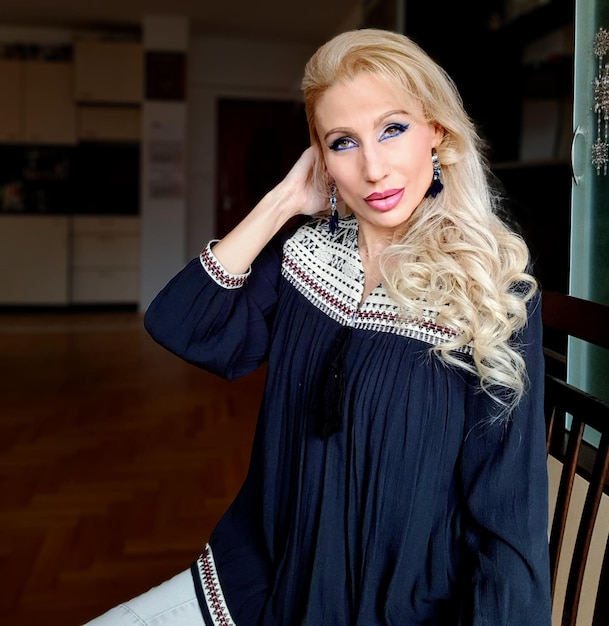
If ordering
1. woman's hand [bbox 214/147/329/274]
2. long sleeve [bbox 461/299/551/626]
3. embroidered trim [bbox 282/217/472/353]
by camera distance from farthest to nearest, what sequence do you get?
woman's hand [bbox 214/147/329/274], embroidered trim [bbox 282/217/472/353], long sleeve [bbox 461/299/551/626]

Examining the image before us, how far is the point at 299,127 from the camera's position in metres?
8.16

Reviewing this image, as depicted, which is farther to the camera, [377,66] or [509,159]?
[509,159]

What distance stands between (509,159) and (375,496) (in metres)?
3.26

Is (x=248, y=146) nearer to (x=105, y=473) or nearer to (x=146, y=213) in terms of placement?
(x=146, y=213)

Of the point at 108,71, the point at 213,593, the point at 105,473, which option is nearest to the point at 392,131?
the point at 213,593

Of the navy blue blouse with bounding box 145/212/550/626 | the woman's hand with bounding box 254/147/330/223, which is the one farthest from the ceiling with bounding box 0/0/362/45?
the navy blue blouse with bounding box 145/212/550/626

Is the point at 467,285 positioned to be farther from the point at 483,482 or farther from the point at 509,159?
the point at 509,159

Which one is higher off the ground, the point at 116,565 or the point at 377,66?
the point at 377,66

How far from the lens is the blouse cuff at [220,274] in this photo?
3.56 feet

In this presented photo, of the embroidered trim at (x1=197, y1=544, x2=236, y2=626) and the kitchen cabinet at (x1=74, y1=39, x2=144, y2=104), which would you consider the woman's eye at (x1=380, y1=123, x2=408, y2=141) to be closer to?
the embroidered trim at (x1=197, y1=544, x2=236, y2=626)

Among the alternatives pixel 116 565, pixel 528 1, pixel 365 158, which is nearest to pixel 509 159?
pixel 528 1

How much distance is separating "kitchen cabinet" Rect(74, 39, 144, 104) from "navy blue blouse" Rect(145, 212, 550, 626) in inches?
262

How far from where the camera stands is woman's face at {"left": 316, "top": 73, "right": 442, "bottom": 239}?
3.12 ft

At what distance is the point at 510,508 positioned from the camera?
0.87 meters
